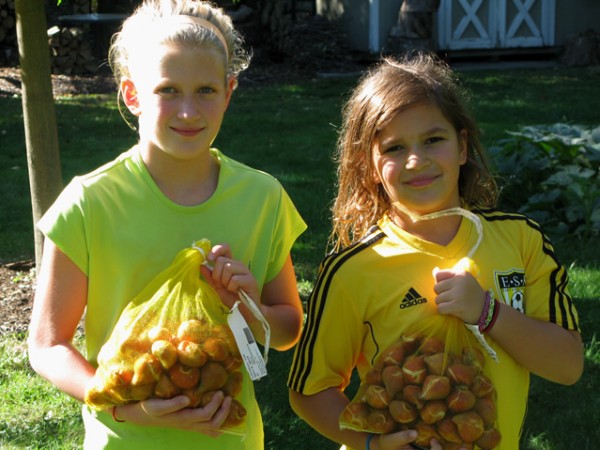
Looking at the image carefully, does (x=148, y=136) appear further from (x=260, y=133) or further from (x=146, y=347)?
(x=260, y=133)

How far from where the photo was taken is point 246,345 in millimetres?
2098

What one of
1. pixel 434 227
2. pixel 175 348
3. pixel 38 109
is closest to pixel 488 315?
pixel 434 227

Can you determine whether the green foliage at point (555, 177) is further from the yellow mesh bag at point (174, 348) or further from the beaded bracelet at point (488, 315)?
the yellow mesh bag at point (174, 348)

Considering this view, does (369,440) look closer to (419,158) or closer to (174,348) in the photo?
(174,348)

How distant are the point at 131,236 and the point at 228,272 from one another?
0.88 ft

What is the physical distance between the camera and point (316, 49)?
16672 millimetres

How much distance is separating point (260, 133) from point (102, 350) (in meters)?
8.53

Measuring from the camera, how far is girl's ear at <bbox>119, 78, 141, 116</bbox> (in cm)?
230

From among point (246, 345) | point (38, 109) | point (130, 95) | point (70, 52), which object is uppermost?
point (130, 95)

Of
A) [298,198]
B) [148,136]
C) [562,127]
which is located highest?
[148,136]

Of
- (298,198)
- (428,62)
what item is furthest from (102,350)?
(298,198)

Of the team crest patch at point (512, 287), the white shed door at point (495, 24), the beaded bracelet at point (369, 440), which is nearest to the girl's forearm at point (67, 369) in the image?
the beaded bracelet at point (369, 440)

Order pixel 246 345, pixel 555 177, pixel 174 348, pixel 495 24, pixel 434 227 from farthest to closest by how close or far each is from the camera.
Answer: pixel 495 24 < pixel 555 177 < pixel 434 227 < pixel 246 345 < pixel 174 348

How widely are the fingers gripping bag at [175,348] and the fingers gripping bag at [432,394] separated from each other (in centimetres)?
32
